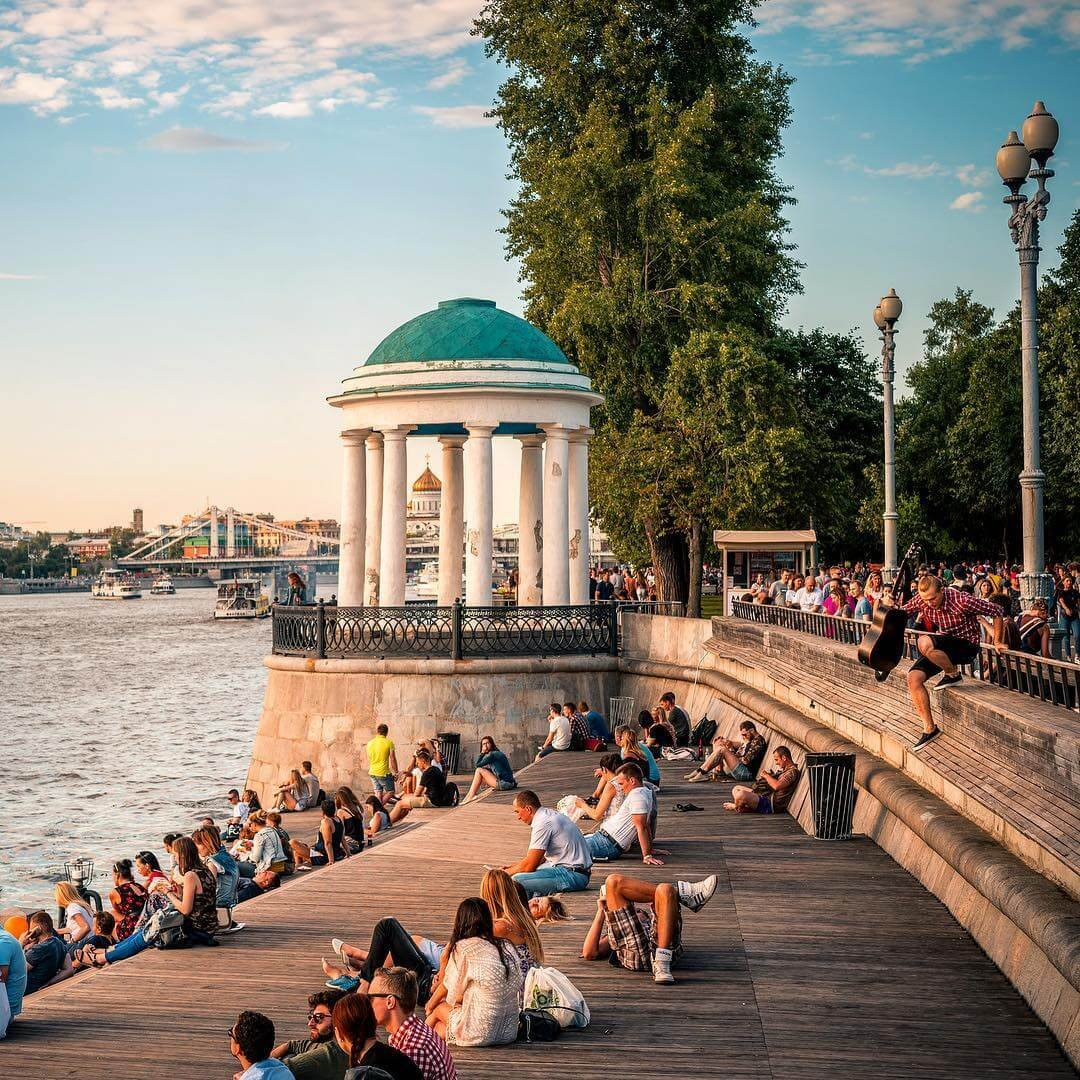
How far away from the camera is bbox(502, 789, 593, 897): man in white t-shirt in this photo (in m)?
12.5

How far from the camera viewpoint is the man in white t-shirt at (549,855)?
1255cm

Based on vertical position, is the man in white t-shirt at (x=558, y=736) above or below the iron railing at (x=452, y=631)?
below

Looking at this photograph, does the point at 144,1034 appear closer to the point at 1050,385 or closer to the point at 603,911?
the point at 603,911

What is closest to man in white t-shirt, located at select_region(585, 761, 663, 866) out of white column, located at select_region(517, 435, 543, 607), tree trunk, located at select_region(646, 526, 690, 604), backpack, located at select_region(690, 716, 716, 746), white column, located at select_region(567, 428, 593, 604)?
backpack, located at select_region(690, 716, 716, 746)

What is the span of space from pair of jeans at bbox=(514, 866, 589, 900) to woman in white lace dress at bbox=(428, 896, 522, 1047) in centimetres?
328

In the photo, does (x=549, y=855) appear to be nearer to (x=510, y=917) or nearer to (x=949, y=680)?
(x=510, y=917)

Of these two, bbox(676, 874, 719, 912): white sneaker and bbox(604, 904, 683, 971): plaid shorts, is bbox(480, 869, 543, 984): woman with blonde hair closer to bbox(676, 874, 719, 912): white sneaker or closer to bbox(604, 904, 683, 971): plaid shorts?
bbox(604, 904, 683, 971): plaid shorts

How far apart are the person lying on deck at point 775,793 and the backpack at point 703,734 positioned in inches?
234

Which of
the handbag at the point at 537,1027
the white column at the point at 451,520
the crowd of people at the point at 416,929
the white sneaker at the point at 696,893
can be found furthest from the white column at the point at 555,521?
the handbag at the point at 537,1027

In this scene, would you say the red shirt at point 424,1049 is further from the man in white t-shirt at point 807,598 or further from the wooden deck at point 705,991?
the man in white t-shirt at point 807,598

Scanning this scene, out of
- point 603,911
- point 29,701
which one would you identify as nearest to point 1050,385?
point 603,911

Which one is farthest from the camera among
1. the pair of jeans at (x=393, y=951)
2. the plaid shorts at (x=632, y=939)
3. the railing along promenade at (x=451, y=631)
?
the railing along promenade at (x=451, y=631)

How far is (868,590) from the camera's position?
22.6 meters

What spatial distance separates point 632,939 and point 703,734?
1252 centimetres
